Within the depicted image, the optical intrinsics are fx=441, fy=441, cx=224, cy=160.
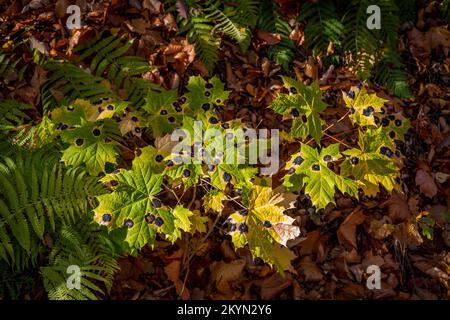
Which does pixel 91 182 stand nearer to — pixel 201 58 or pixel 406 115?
pixel 201 58

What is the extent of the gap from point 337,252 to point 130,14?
93.6 inches

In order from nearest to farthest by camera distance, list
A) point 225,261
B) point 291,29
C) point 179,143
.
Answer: point 179,143 < point 225,261 < point 291,29

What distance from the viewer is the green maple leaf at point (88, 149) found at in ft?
7.75

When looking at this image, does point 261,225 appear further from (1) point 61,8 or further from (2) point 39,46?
(1) point 61,8

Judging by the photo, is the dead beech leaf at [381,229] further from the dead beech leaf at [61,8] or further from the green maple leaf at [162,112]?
the dead beech leaf at [61,8]

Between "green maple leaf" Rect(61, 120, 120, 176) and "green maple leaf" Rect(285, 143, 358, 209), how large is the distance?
3.30ft

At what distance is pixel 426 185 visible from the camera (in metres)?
3.29

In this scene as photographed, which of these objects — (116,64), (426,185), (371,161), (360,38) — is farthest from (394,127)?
(116,64)

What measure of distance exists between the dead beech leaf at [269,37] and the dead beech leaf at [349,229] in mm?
1451

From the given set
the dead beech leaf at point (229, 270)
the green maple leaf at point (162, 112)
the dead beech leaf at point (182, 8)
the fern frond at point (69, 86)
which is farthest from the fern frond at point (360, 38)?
the fern frond at point (69, 86)

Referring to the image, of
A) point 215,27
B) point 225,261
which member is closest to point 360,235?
point 225,261

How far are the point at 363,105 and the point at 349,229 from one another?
0.97m
